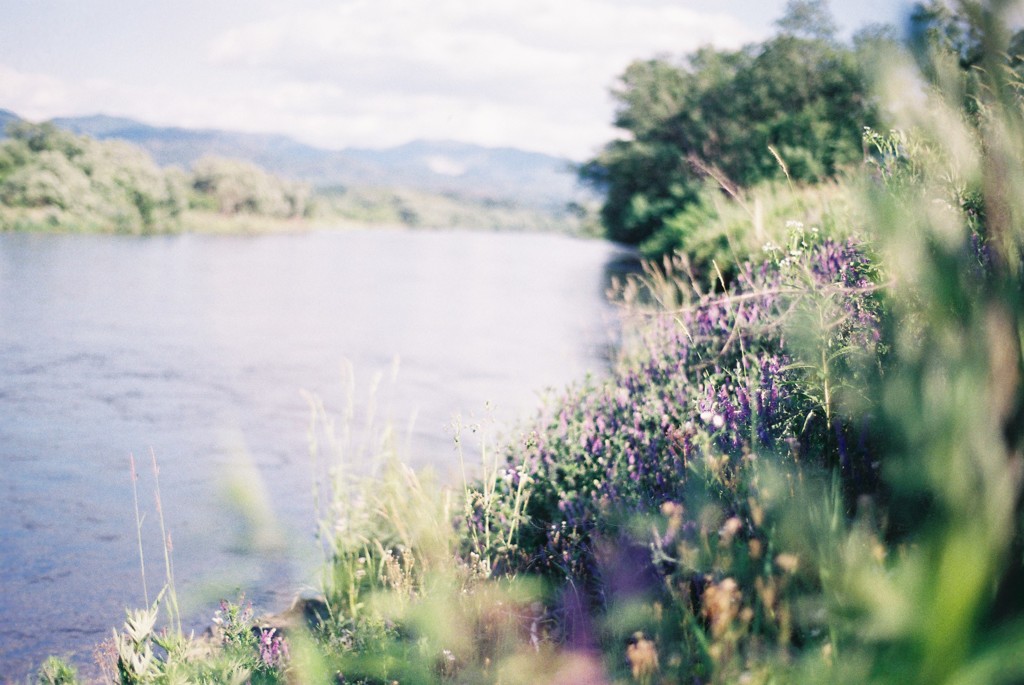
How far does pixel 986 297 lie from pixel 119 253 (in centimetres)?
2651

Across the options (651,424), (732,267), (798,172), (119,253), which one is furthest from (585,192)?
(651,424)

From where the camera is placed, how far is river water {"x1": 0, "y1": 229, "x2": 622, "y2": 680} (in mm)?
4426

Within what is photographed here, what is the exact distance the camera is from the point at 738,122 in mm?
33438

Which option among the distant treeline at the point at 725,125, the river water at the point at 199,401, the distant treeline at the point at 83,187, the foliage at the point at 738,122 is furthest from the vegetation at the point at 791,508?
the distant treeline at the point at 83,187

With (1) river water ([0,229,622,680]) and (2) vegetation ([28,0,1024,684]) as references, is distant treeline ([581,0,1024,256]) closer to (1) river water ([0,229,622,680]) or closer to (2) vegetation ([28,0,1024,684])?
(1) river water ([0,229,622,680])

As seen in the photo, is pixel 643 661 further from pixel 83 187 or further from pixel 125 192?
pixel 125 192

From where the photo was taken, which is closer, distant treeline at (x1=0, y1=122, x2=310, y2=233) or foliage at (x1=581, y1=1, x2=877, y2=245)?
foliage at (x1=581, y1=1, x2=877, y2=245)

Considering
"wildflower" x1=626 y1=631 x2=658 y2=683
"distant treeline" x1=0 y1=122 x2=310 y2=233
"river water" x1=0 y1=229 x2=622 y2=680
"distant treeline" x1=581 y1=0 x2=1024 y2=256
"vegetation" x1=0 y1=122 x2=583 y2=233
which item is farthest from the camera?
"vegetation" x1=0 y1=122 x2=583 y2=233

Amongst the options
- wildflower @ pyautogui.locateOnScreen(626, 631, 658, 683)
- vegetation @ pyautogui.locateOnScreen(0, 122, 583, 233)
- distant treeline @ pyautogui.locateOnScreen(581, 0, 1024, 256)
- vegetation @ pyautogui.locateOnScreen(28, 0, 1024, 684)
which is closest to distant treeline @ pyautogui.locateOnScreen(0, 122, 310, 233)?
vegetation @ pyautogui.locateOnScreen(0, 122, 583, 233)

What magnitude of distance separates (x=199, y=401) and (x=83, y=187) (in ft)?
110

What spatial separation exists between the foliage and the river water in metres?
11.1

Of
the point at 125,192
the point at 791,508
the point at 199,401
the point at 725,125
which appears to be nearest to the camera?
the point at 791,508

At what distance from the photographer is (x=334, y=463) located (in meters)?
6.35

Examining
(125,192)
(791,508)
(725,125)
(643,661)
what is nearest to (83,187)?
(125,192)
